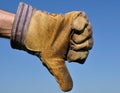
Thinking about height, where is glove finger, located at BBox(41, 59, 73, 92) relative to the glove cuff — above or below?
below

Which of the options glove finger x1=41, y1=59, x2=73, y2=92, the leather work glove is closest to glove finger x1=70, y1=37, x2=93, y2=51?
the leather work glove

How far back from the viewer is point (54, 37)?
7.47 ft

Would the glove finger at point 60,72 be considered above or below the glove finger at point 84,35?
below

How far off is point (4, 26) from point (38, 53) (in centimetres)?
27

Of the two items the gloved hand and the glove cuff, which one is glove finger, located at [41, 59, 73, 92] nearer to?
the gloved hand

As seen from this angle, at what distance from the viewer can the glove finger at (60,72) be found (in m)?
2.24

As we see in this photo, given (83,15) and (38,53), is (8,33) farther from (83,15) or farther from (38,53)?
(83,15)

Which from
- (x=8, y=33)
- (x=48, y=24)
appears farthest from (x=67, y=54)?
(x=8, y=33)

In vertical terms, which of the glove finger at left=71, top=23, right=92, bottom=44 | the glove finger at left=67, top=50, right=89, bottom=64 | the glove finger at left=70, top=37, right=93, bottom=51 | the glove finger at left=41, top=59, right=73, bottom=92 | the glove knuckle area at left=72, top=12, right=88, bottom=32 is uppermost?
the glove knuckle area at left=72, top=12, right=88, bottom=32

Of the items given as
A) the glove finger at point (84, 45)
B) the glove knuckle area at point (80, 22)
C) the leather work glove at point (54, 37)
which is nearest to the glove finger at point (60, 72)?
Answer: the leather work glove at point (54, 37)

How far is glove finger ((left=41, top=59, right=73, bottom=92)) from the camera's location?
7.35 ft

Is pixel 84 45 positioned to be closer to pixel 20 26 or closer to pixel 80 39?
pixel 80 39

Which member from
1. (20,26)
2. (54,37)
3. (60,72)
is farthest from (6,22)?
(60,72)

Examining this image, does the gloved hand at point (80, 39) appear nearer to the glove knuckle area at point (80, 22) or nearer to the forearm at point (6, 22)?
the glove knuckle area at point (80, 22)
